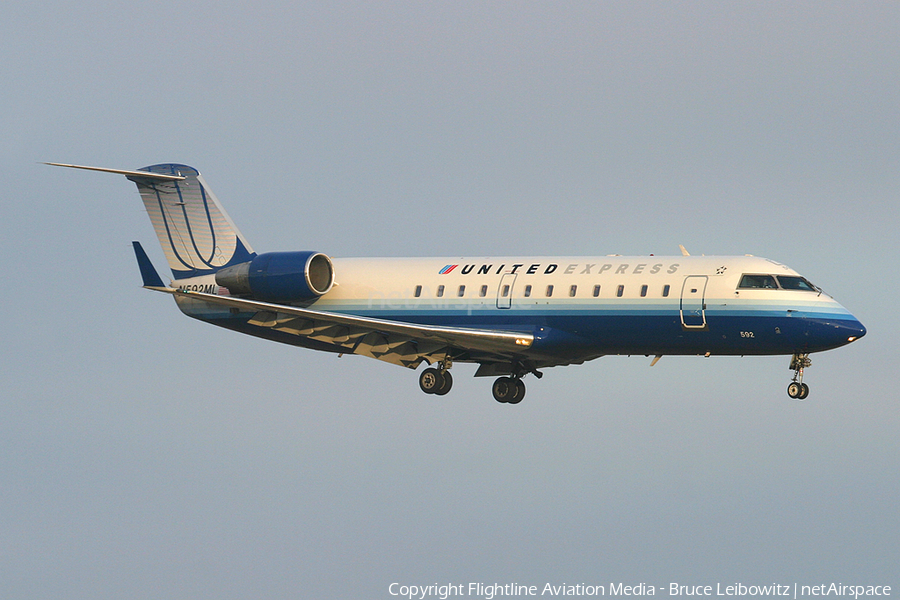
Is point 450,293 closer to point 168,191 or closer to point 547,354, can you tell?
point 547,354

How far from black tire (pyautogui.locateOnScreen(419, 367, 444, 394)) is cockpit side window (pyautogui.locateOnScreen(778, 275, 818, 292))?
11.0m

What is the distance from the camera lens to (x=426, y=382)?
41.8 metres

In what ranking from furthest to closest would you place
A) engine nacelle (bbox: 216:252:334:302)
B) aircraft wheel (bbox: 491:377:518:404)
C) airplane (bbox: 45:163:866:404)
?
aircraft wheel (bbox: 491:377:518:404)
engine nacelle (bbox: 216:252:334:302)
airplane (bbox: 45:163:866:404)

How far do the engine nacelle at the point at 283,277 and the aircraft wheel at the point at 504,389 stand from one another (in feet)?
21.0

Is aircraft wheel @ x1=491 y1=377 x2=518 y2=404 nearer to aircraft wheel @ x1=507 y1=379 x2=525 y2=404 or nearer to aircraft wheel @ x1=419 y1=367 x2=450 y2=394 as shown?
aircraft wheel @ x1=507 y1=379 x2=525 y2=404

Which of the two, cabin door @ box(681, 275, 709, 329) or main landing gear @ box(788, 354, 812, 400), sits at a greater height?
cabin door @ box(681, 275, 709, 329)

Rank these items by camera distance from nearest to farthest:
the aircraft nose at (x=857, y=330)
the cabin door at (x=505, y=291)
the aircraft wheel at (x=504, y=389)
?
the aircraft nose at (x=857, y=330), the cabin door at (x=505, y=291), the aircraft wheel at (x=504, y=389)

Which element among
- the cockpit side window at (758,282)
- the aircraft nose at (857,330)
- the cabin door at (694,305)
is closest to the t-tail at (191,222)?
the cabin door at (694,305)

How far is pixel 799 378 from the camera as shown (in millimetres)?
37156

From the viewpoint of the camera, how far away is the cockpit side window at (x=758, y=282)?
122ft

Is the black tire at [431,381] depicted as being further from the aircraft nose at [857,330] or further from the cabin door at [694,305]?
the aircraft nose at [857,330]

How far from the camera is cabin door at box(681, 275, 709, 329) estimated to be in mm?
37281

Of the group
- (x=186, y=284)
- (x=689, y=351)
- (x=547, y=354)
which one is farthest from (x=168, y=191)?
(x=689, y=351)

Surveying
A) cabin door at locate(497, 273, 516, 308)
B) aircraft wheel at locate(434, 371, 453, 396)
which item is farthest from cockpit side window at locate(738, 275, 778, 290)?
aircraft wheel at locate(434, 371, 453, 396)
